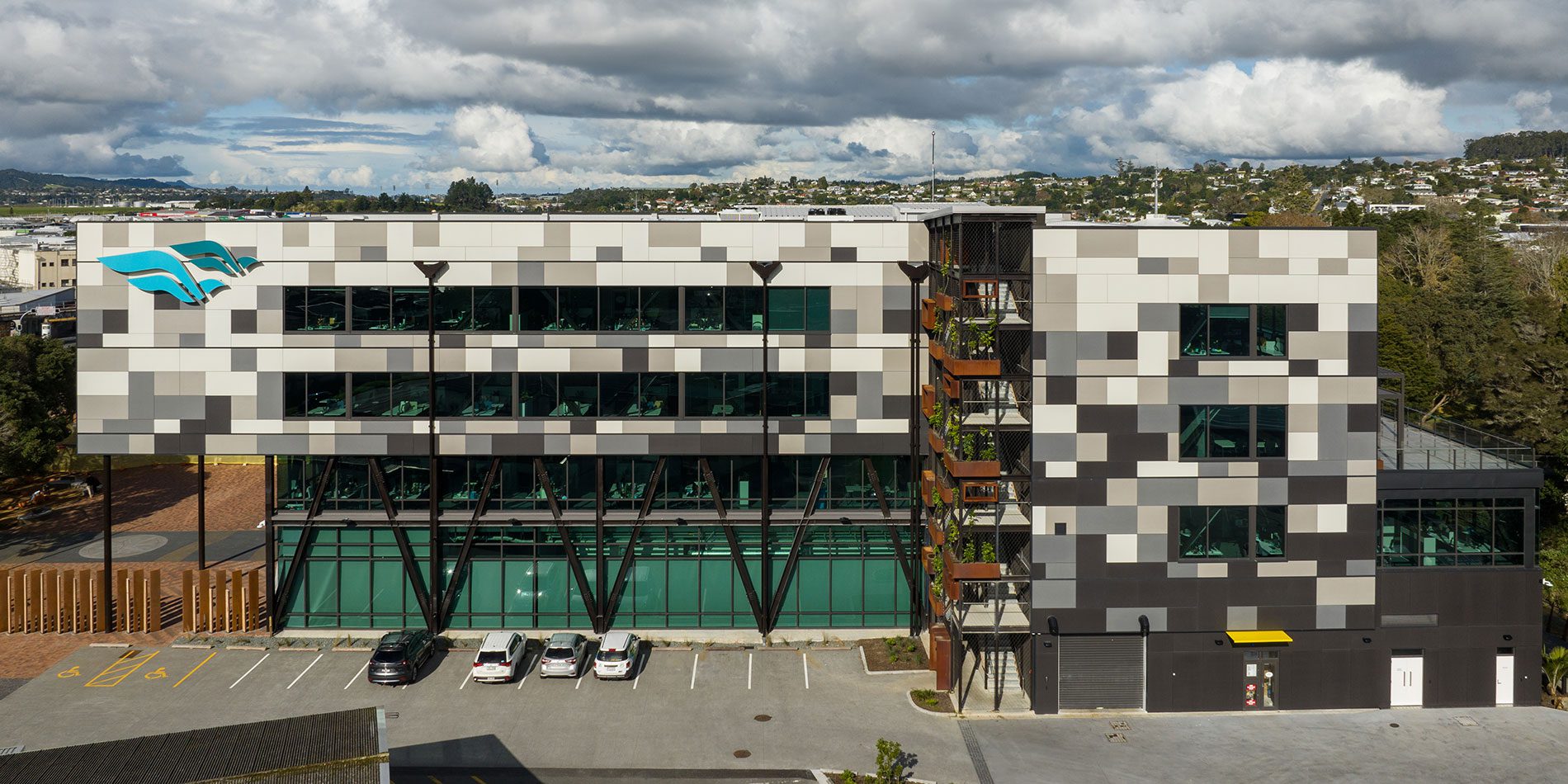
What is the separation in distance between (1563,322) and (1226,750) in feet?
166

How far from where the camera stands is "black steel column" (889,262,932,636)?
49000 mm

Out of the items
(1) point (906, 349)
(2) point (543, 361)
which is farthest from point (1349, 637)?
(2) point (543, 361)

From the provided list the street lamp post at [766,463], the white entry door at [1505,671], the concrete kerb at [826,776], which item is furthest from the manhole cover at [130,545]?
the white entry door at [1505,671]

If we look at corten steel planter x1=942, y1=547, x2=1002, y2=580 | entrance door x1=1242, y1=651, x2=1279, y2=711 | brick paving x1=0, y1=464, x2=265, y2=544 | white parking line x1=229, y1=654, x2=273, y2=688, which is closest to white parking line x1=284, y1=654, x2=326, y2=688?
white parking line x1=229, y1=654, x2=273, y2=688

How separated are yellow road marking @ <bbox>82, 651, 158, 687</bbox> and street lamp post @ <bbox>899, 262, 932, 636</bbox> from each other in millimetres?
30035

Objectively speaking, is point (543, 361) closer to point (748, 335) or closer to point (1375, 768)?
point (748, 335)

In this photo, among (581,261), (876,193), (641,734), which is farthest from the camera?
(876,193)

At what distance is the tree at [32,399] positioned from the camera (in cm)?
7631

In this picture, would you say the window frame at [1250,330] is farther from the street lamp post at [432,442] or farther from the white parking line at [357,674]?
the white parking line at [357,674]

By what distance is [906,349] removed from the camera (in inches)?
1964

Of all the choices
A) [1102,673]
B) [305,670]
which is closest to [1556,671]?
[1102,673]

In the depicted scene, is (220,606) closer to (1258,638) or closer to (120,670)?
(120,670)

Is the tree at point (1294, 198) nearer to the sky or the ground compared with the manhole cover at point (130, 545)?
nearer to the sky

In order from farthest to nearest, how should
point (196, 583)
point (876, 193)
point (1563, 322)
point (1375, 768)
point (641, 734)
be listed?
point (876, 193)
point (1563, 322)
point (196, 583)
point (641, 734)
point (1375, 768)
